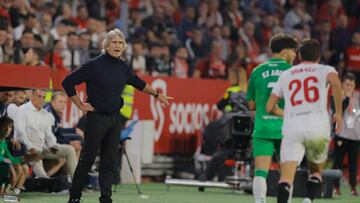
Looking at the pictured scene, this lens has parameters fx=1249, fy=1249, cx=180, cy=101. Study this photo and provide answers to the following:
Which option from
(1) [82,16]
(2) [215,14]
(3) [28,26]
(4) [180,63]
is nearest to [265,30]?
(2) [215,14]

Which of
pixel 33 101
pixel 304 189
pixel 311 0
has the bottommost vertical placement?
pixel 304 189

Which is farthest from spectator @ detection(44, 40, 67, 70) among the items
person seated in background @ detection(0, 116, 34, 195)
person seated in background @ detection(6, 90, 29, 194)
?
person seated in background @ detection(0, 116, 34, 195)

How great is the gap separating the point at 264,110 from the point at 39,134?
5355 millimetres

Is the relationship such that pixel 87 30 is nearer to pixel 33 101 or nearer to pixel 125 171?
pixel 125 171

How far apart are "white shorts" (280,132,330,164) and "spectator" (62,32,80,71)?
9681 millimetres

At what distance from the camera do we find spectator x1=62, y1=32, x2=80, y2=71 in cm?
2260

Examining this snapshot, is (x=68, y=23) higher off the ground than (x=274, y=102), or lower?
higher

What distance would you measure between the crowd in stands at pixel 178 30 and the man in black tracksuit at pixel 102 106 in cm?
416

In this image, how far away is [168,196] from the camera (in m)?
19.4

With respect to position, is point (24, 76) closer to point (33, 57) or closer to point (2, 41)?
point (33, 57)

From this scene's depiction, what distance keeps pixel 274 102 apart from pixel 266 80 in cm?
122

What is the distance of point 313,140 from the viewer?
13305 millimetres

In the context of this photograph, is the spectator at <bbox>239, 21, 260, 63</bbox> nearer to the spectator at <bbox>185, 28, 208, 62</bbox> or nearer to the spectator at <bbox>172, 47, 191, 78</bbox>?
the spectator at <bbox>185, 28, 208, 62</bbox>

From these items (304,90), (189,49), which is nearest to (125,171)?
(189,49)
